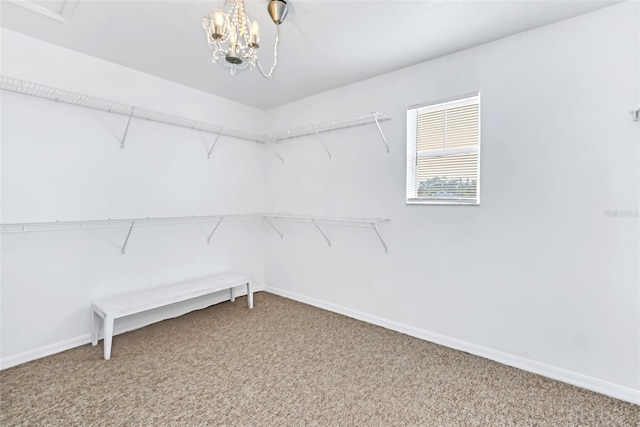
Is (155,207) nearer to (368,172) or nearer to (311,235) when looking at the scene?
(311,235)

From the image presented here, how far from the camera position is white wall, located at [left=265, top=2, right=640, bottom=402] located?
189 cm

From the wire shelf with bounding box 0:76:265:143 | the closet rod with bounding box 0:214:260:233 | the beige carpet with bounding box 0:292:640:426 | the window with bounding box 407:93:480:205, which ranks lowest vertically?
the beige carpet with bounding box 0:292:640:426

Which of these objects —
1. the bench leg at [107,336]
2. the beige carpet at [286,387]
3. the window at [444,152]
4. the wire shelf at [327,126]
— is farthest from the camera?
the wire shelf at [327,126]

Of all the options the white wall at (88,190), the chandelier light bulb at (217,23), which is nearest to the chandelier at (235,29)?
the chandelier light bulb at (217,23)

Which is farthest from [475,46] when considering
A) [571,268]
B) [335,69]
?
[571,268]

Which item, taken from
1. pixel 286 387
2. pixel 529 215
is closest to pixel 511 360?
pixel 529 215

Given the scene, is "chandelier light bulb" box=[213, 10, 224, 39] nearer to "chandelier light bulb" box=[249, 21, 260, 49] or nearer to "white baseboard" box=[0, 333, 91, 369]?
"chandelier light bulb" box=[249, 21, 260, 49]

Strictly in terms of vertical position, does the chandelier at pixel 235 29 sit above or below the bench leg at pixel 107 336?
above

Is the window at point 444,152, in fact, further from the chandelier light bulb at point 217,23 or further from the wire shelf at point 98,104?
the wire shelf at point 98,104

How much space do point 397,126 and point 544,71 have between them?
44.4 inches

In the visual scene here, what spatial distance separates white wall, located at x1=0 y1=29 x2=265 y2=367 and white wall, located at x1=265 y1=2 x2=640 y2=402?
181cm

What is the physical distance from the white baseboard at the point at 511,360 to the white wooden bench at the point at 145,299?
127 centimetres

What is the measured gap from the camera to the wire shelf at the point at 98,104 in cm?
218

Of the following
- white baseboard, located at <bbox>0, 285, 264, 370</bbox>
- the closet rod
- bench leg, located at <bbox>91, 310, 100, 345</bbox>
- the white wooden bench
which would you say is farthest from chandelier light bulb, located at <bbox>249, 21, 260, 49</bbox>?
white baseboard, located at <bbox>0, 285, 264, 370</bbox>
